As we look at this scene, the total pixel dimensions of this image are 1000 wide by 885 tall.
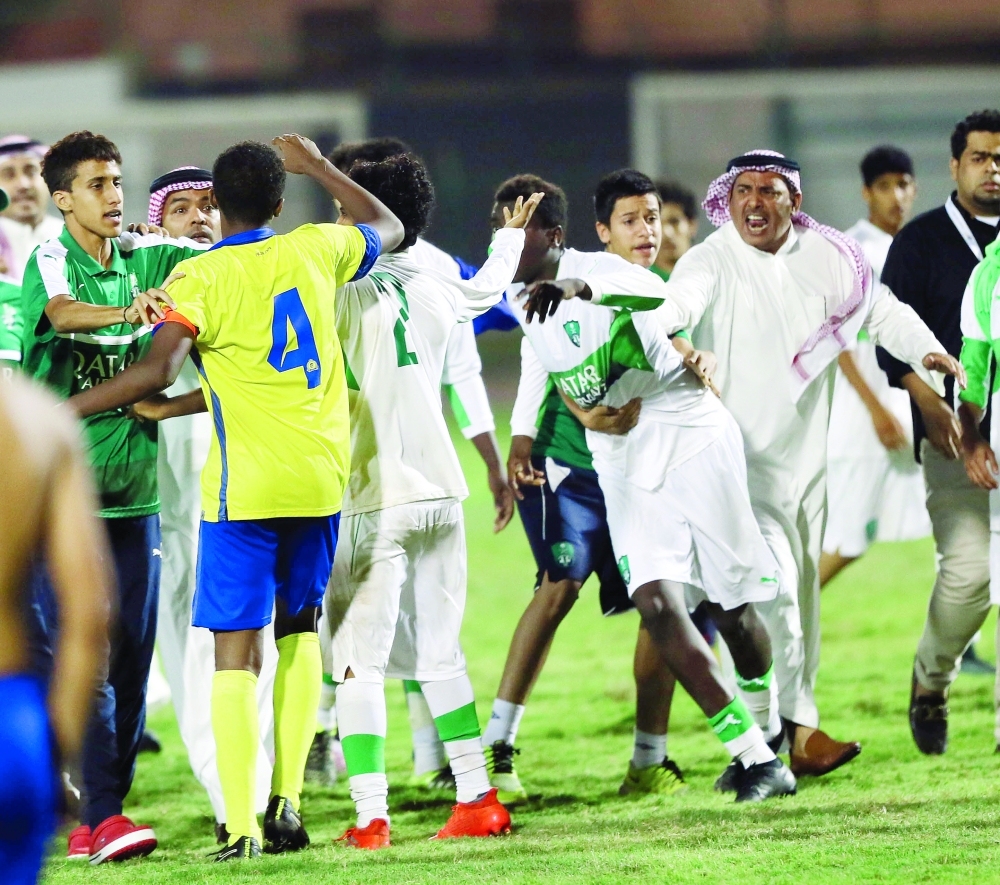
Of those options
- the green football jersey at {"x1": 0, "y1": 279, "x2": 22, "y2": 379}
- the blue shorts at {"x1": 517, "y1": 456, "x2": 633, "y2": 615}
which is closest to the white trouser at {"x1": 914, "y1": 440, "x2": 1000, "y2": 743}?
the blue shorts at {"x1": 517, "y1": 456, "x2": 633, "y2": 615}

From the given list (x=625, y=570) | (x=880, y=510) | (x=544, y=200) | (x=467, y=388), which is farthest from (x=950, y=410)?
(x=880, y=510)

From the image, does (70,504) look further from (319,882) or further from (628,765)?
(628,765)

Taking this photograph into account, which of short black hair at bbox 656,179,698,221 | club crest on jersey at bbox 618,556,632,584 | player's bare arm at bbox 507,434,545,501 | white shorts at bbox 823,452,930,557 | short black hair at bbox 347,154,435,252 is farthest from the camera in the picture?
white shorts at bbox 823,452,930,557

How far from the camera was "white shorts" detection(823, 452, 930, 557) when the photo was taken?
7281 mm

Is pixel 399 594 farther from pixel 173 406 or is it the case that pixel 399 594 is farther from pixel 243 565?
pixel 173 406

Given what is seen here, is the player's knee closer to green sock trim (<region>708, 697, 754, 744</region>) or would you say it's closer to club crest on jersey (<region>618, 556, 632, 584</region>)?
club crest on jersey (<region>618, 556, 632, 584</region>)

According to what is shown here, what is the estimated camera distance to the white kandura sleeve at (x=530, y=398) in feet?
18.2

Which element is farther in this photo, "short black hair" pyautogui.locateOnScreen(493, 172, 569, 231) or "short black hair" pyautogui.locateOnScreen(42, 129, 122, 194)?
"short black hair" pyautogui.locateOnScreen(493, 172, 569, 231)

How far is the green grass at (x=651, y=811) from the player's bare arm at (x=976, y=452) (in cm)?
98

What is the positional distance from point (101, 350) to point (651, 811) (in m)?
2.23

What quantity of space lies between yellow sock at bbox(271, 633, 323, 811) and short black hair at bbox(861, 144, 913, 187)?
447 centimetres

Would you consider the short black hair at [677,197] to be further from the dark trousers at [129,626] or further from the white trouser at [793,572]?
the dark trousers at [129,626]

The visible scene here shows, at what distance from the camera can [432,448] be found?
14.5 ft

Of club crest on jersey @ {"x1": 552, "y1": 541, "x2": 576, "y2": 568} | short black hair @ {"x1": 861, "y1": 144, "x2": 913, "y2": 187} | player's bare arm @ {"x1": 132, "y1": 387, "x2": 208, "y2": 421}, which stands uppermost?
short black hair @ {"x1": 861, "y1": 144, "x2": 913, "y2": 187}
